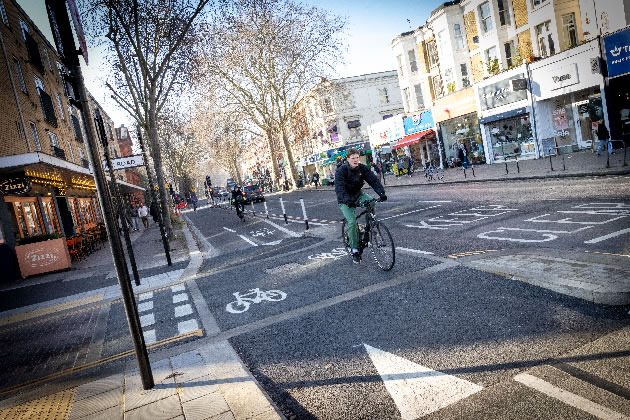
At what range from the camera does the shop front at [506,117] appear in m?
25.2

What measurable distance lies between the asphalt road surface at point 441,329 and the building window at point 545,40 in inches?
762

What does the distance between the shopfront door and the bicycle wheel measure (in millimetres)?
21255

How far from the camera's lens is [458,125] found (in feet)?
106

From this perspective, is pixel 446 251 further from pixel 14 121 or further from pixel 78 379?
pixel 14 121

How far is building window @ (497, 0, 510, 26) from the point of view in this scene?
87.9 feet

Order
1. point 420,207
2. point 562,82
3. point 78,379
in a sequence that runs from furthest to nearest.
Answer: point 562,82 → point 420,207 → point 78,379

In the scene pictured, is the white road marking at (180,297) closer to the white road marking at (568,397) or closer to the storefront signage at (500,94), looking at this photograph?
the white road marking at (568,397)

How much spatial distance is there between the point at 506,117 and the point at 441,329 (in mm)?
26333

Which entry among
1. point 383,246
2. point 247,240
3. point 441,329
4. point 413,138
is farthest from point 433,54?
point 441,329

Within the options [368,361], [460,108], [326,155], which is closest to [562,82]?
[460,108]

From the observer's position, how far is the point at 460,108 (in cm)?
3080

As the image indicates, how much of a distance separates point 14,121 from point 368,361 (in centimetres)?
2134

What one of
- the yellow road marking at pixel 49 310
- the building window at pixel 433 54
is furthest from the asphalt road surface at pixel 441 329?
the building window at pixel 433 54

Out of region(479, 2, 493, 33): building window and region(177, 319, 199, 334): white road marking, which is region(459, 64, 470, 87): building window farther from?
region(177, 319, 199, 334): white road marking
